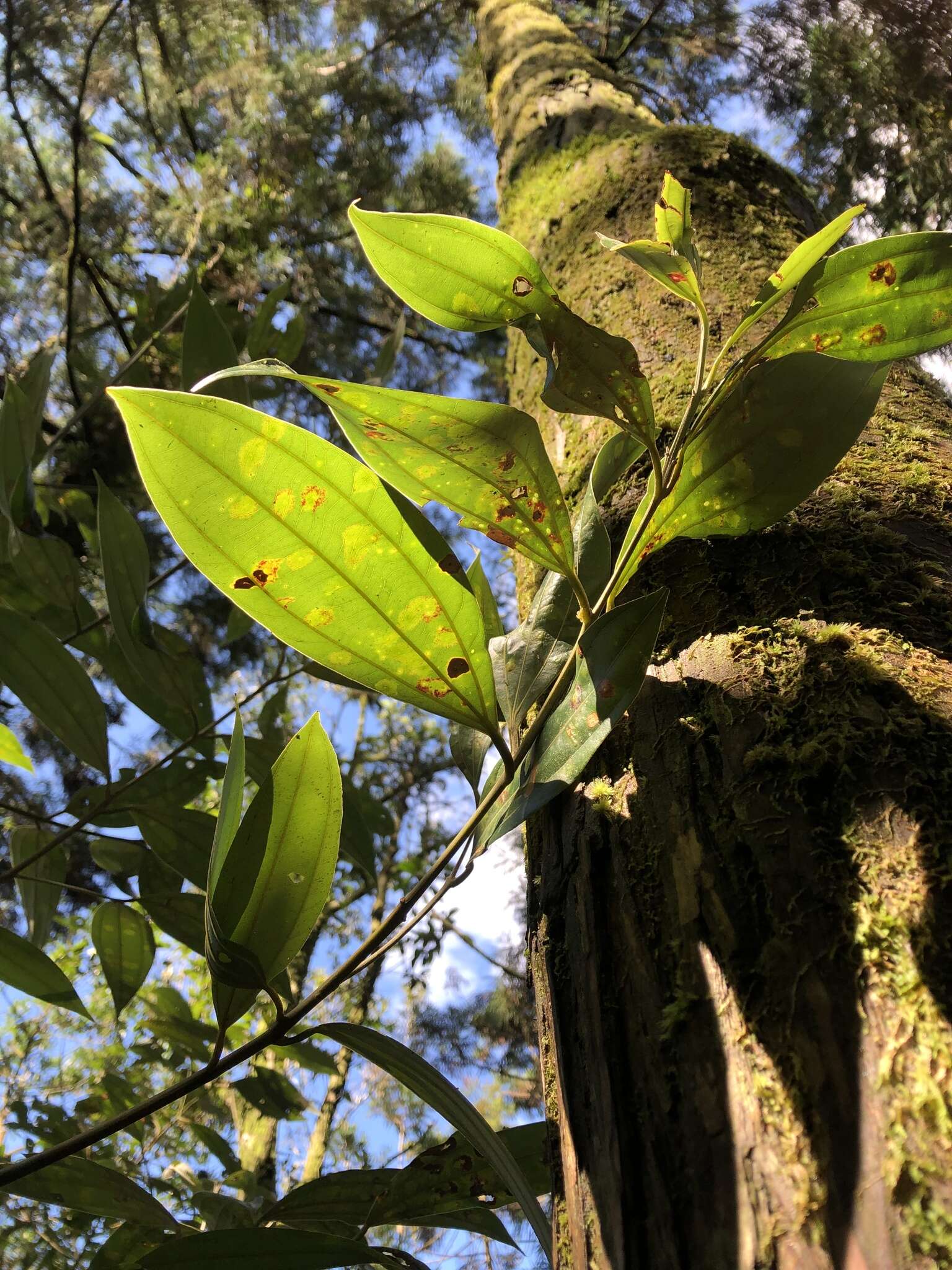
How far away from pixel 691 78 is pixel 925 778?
3.79 m

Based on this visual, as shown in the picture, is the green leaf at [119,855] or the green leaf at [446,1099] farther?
the green leaf at [119,855]

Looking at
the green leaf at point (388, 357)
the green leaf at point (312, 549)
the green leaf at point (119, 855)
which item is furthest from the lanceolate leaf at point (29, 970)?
the green leaf at point (388, 357)

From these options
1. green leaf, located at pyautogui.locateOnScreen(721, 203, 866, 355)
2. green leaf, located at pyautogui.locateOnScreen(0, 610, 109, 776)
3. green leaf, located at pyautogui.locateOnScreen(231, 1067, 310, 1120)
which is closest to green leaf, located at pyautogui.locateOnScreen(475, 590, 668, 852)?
green leaf, located at pyautogui.locateOnScreen(721, 203, 866, 355)

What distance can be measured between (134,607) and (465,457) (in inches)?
20.1

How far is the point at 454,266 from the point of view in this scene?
484 millimetres

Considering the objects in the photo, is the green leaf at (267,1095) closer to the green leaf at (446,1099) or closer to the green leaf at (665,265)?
the green leaf at (446,1099)

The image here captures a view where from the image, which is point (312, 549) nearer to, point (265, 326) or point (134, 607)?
point (134, 607)

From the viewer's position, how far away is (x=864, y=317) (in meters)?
0.47

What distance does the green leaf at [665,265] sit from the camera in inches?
18.6

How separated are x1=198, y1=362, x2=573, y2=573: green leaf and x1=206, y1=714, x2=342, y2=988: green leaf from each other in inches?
5.9

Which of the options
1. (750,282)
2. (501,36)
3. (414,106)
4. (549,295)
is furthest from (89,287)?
(549,295)

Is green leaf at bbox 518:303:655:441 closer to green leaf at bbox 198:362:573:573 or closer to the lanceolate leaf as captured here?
green leaf at bbox 198:362:573:573

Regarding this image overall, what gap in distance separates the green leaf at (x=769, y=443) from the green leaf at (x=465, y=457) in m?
0.07

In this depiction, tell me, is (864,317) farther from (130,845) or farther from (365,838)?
(130,845)
